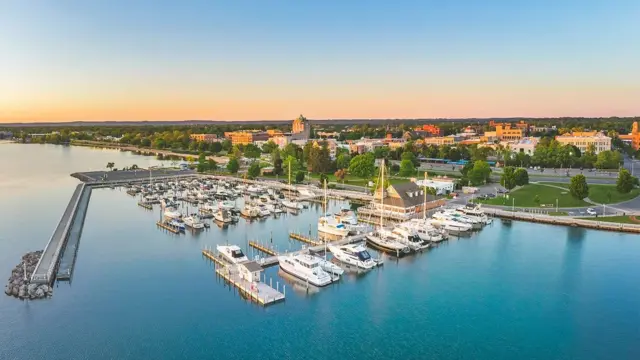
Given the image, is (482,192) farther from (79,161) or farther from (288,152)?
(79,161)

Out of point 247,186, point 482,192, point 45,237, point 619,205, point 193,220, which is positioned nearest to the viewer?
point 45,237

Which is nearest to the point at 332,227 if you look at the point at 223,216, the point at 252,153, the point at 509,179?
the point at 223,216

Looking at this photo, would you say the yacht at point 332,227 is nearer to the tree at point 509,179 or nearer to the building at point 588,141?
the tree at point 509,179

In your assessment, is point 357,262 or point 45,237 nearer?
point 357,262

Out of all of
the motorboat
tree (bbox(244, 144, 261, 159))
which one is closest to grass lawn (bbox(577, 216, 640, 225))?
the motorboat

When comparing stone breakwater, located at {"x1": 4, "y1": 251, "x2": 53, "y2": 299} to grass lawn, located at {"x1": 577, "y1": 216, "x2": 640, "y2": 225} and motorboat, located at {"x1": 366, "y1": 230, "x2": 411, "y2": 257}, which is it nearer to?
motorboat, located at {"x1": 366, "y1": 230, "x2": 411, "y2": 257}

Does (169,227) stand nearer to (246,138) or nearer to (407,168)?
(407,168)

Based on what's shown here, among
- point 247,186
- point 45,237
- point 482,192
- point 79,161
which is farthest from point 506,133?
point 45,237
